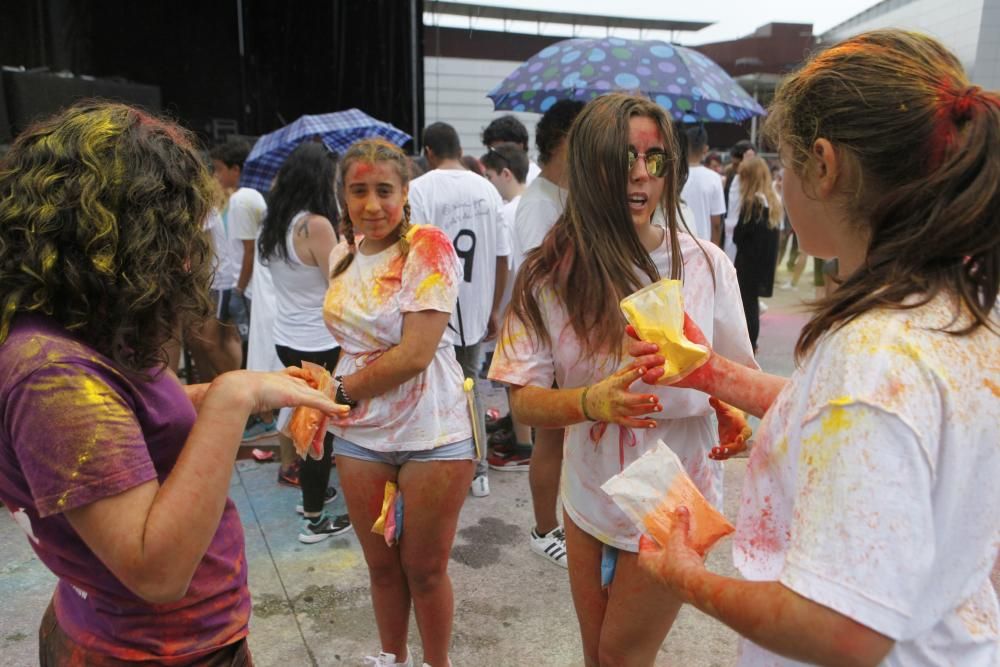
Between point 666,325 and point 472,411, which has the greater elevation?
point 666,325

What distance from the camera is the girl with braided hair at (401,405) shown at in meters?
2.33

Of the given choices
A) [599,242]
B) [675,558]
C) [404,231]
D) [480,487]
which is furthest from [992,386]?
[480,487]

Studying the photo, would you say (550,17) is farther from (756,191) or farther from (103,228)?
(103,228)

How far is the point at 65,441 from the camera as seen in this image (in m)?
1.03

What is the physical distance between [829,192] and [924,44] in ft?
0.78

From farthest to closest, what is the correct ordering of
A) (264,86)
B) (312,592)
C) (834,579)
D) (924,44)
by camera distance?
1. (264,86)
2. (312,592)
3. (924,44)
4. (834,579)

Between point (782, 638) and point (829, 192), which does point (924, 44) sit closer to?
point (829, 192)

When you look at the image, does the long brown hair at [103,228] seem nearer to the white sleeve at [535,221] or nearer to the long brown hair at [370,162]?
the long brown hair at [370,162]

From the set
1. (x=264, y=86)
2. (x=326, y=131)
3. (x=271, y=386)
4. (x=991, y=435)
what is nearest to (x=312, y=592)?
(x=271, y=386)

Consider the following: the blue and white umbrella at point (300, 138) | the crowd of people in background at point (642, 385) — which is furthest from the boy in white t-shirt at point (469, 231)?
the crowd of people in background at point (642, 385)

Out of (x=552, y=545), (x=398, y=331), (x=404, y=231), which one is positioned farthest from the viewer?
(x=552, y=545)

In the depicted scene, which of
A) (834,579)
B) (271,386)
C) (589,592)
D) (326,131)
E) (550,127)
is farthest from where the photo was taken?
(326,131)

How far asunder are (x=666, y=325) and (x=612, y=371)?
0.43 metres

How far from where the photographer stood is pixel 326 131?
6.38 m
